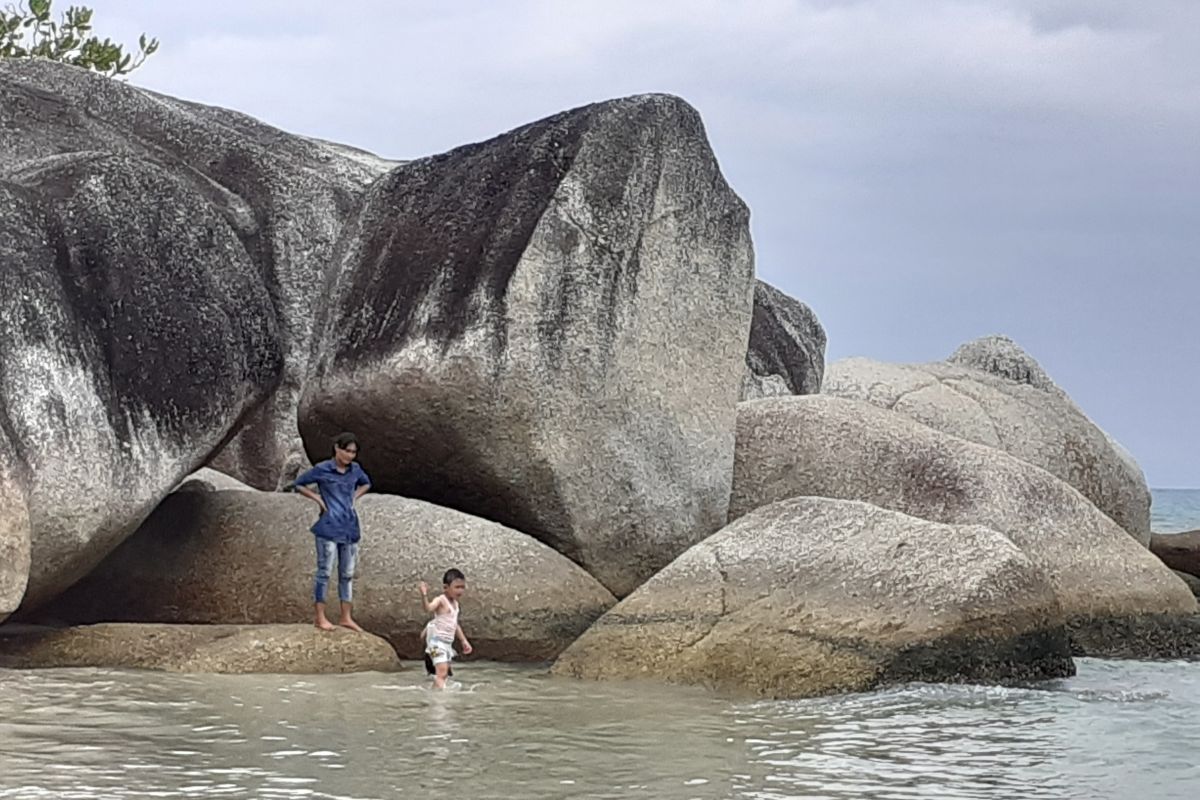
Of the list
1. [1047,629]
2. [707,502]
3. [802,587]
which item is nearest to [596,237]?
[707,502]

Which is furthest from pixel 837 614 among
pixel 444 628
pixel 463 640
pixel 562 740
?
pixel 562 740

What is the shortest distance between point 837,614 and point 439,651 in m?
2.34

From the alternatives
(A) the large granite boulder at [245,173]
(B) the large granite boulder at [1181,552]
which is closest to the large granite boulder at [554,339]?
(A) the large granite boulder at [245,173]

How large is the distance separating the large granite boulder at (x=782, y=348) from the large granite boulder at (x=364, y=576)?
10172 mm

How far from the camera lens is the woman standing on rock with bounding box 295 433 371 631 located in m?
11.4

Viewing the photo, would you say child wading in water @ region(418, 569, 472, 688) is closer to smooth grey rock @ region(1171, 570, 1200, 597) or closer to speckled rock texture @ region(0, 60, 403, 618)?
speckled rock texture @ region(0, 60, 403, 618)

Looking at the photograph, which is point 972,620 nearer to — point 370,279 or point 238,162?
point 370,279

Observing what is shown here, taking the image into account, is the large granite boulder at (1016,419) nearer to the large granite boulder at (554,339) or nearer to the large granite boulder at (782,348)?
the large granite boulder at (782,348)

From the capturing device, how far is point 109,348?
37.8 feet

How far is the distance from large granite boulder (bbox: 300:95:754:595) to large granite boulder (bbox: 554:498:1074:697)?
1.52 meters

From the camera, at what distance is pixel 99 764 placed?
25.5 feet

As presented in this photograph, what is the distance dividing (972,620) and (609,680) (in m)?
2.16

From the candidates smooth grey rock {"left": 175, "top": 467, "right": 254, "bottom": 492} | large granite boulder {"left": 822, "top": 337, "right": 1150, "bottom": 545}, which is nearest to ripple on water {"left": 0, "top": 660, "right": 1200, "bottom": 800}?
smooth grey rock {"left": 175, "top": 467, "right": 254, "bottom": 492}

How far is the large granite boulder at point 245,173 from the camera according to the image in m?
16.7
